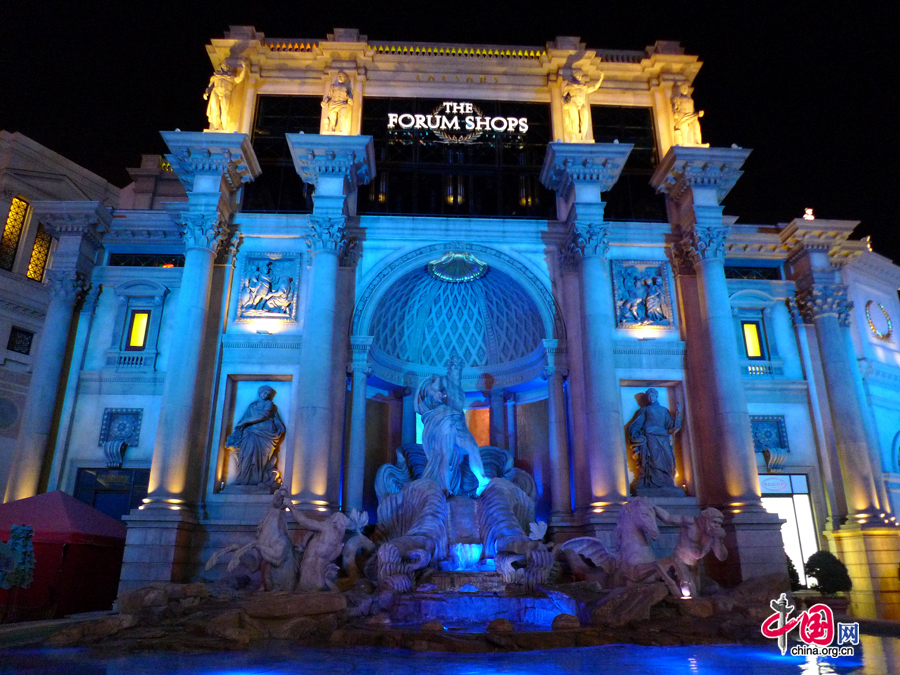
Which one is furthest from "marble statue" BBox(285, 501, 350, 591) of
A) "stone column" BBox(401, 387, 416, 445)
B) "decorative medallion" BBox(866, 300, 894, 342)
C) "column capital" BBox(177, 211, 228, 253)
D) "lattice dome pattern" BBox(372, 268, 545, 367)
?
"decorative medallion" BBox(866, 300, 894, 342)

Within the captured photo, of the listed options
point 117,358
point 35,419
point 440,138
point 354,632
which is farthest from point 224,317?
point 354,632

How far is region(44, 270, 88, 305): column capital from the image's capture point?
70.8 ft

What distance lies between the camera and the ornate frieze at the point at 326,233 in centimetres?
2023

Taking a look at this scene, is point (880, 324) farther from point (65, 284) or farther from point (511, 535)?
point (65, 284)

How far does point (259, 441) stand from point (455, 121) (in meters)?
13.9

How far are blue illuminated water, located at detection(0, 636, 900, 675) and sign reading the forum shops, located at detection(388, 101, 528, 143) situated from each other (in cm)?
1913

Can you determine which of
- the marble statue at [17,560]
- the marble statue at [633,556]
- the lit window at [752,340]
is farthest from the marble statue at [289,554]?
the lit window at [752,340]

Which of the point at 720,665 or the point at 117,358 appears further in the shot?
the point at 117,358

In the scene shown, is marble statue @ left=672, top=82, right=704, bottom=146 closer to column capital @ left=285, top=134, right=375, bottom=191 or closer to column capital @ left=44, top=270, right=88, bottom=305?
column capital @ left=285, top=134, right=375, bottom=191

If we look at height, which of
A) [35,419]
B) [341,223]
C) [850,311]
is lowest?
[35,419]

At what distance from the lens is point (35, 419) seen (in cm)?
2044

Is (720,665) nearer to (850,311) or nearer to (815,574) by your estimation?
(815,574)

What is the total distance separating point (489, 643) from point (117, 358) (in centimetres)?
1741

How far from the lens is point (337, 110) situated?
22.6 m
